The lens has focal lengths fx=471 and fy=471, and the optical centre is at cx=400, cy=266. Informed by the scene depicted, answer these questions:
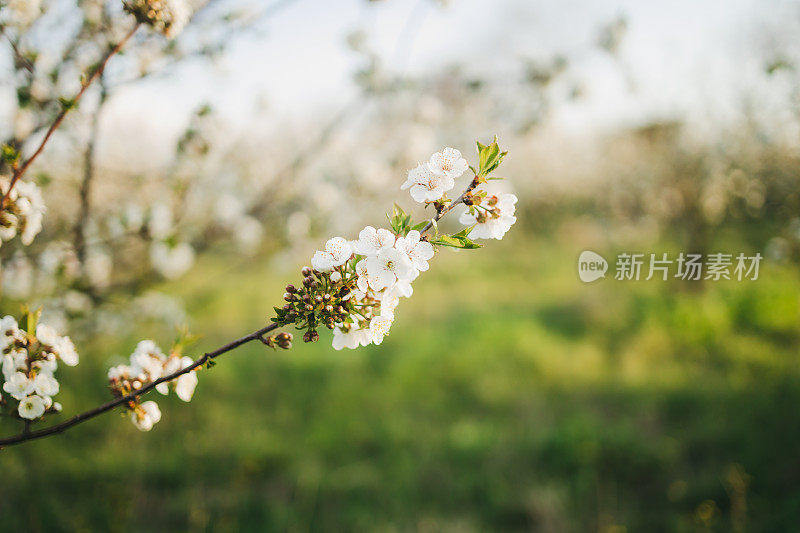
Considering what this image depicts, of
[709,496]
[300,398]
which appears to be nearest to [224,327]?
[300,398]

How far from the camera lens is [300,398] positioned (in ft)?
14.1

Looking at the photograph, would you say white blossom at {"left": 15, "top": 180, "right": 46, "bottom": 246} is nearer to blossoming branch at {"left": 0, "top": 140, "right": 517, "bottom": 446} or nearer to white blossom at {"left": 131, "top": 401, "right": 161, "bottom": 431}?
blossoming branch at {"left": 0, "top": 140, "right": 517, "bottom": 446}

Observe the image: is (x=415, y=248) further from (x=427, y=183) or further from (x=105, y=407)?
(x=105, y=407)

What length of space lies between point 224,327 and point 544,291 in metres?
4.31

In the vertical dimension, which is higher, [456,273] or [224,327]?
[456,273]

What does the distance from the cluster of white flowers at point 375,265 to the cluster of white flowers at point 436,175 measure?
11cm

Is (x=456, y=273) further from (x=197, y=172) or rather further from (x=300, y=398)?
(x=197, y=172)

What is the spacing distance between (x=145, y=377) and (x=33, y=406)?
246 mm

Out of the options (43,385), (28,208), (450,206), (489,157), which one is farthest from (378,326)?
(28,208)

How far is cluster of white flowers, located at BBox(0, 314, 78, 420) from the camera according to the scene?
115 centimetres

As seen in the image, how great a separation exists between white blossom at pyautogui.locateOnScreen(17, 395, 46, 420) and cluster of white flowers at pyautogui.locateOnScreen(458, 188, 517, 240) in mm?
1120

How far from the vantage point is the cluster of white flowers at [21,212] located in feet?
4.25

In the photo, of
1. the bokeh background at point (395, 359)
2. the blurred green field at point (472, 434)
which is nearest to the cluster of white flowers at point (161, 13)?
the bokeh background at point (395, 359)

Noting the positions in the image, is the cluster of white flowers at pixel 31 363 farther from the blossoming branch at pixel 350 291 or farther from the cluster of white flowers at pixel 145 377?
the cluster of white flowers at pixel 145 377
